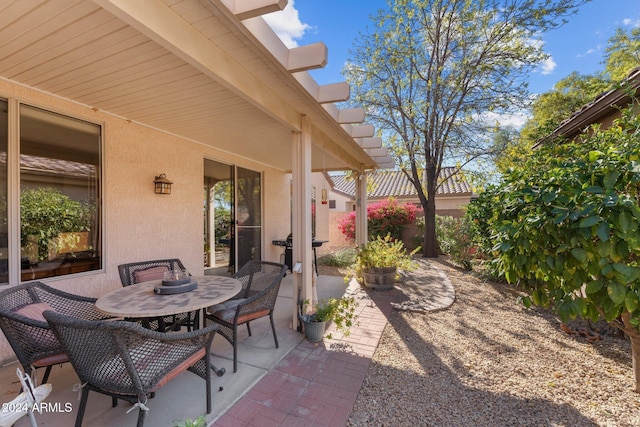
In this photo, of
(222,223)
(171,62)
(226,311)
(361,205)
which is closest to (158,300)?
(226,311)

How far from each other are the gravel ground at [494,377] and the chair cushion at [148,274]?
2.75m

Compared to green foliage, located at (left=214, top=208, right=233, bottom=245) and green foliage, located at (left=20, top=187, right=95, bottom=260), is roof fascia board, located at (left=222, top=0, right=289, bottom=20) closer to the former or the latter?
green foliage, located at (left=20, top=187, right=95, bottom=260)

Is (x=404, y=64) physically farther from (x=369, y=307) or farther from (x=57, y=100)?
(x=57, y=100)

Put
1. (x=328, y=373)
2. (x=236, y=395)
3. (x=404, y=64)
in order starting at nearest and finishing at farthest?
(x=236, y=395) → (x=328, y=373) → (x=404, y=64)

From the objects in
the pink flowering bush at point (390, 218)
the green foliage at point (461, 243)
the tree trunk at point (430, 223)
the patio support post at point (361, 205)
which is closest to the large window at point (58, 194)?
the patio support post at point (361, 205)

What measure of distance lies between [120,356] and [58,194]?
271 centimetres

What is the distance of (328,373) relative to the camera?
2607mm

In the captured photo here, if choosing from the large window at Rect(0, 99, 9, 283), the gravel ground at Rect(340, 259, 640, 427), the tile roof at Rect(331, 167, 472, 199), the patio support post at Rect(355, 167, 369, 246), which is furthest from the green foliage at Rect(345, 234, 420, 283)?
the tile roof at Rect(331, 167, 472, 199)

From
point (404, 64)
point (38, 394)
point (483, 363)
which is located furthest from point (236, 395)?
point (404, 64)

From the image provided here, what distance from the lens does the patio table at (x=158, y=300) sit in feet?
6.97

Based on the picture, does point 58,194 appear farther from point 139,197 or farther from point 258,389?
point 258,389

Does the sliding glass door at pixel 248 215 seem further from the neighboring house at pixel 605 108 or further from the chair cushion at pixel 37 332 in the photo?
the neighboring house at pixel 605 108

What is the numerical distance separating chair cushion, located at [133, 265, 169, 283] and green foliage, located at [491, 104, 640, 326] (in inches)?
149

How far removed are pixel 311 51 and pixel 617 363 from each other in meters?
4.09
